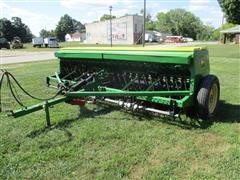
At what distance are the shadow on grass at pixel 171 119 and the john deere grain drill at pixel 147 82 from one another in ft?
A: 0.46

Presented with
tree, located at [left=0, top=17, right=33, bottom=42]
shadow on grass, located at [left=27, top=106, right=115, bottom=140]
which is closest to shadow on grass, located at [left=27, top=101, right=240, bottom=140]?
shadow on grass, located at [left=27, top=106, right=115, bottom=140]

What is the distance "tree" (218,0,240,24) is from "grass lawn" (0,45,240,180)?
2524cm

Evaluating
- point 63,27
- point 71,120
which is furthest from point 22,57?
point 63,27

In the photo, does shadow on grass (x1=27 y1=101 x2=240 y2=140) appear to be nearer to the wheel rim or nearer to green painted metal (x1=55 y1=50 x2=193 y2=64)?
the wheel rim

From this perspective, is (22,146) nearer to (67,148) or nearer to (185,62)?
(67,148)

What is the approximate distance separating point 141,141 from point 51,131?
1.31m

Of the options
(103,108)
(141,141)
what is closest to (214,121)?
(141,141)

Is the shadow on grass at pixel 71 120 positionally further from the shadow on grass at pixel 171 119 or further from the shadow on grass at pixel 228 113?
the shadow on grass at pixel 228 113

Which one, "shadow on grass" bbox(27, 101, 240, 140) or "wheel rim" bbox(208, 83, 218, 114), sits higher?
"wheel rim" bbox(208, 83, 218, 114)

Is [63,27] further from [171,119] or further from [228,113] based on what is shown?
[171,119]

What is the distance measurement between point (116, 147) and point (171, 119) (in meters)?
1.32

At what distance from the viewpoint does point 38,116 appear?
5094mm

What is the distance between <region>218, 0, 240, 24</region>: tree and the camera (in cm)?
2784

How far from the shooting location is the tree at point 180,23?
102 metres
